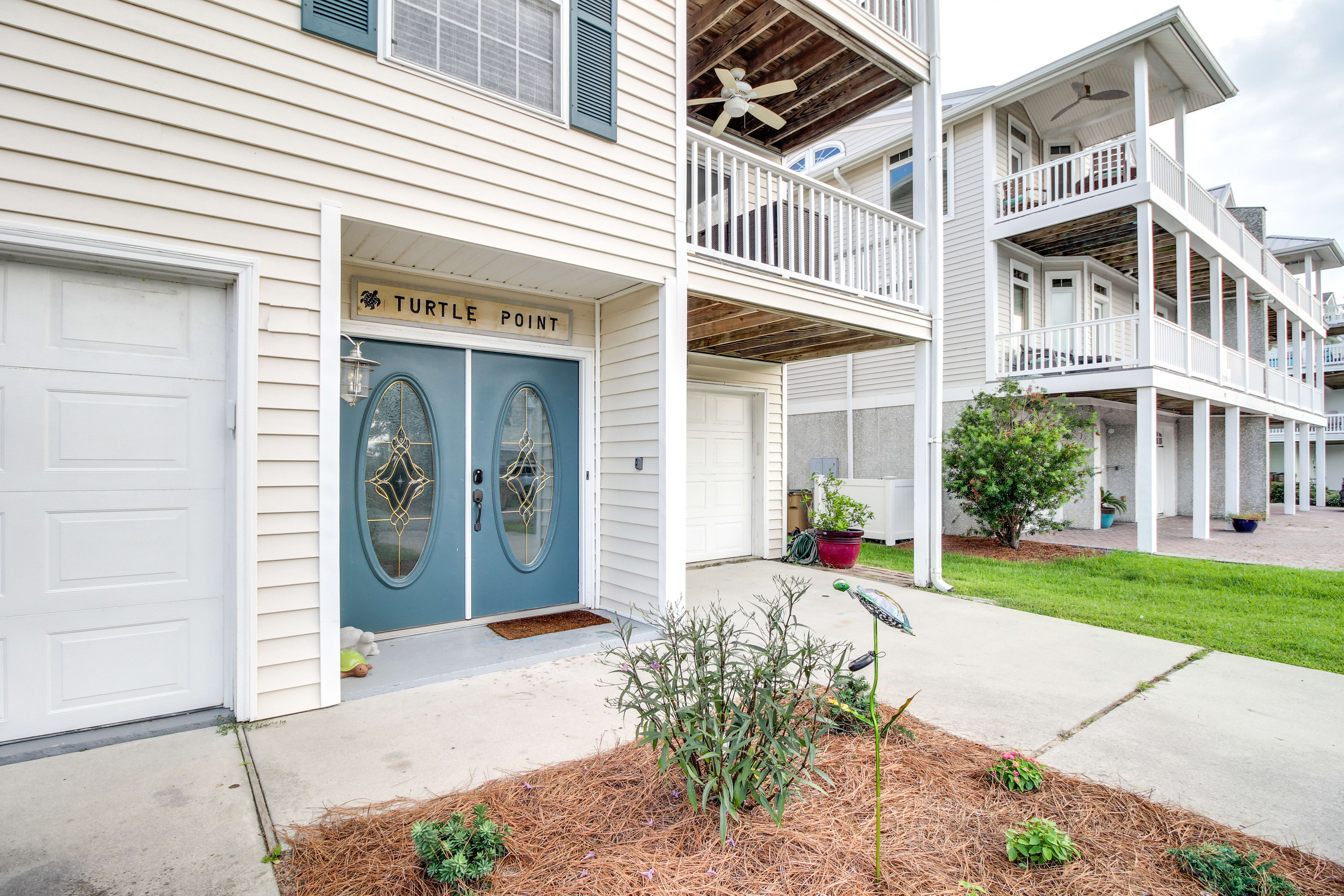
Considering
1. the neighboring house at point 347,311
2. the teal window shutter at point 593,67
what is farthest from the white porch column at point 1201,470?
the teal window shutter at point 593,67

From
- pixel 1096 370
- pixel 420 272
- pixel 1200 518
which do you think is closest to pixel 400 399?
pixel 420 272

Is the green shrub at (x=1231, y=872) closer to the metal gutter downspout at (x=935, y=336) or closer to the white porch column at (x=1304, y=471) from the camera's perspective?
the metal gutter downspout at (x=935, y=336)

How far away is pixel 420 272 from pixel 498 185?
37.5 inches

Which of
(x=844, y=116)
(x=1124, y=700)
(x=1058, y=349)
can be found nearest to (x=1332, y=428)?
(x=1058, y=349)

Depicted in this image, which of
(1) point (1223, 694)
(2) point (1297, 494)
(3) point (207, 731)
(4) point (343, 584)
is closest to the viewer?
(3) point (207, 731)

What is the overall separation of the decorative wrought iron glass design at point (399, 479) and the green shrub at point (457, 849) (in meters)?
2.62

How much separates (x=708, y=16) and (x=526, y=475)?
Answer: 13.8ft

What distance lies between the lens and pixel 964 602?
5.82 m

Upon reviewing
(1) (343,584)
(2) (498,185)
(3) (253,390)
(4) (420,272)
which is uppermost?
(2) (498,185)

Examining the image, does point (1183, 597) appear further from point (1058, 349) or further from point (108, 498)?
point (108, 498)

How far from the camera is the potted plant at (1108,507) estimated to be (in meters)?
11.9

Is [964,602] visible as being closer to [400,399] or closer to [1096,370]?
[400,399]

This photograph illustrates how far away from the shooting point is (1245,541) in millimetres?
10094

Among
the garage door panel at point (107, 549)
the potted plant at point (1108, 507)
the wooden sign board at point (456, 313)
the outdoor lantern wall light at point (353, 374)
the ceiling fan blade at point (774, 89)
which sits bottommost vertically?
the potted plant at point (1108, 507)
